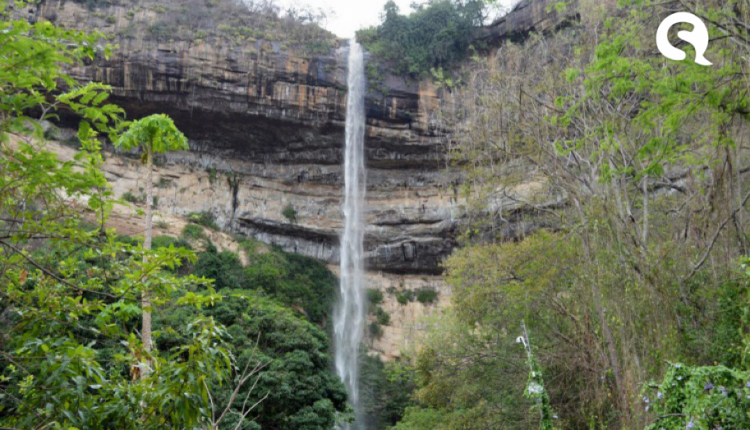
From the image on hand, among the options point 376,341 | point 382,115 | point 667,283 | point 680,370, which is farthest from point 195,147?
point 680,370

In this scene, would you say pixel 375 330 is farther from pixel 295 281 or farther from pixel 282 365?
pixel 282 365

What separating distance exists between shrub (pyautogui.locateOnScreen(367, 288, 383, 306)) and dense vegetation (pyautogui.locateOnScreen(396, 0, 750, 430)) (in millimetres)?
15111

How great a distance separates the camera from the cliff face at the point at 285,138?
28.7 meters

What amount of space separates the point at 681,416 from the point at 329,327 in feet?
82.0

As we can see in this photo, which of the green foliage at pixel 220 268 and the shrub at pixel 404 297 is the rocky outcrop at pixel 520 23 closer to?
the shrub at pixel 404 297

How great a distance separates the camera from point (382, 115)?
3072 cm

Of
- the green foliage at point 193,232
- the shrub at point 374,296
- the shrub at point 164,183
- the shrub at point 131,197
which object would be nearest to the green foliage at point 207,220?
the green foliage at point 193,232

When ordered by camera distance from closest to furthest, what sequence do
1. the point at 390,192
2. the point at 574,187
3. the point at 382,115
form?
the point at 574,187, the point at 382,115, the point at 390,192

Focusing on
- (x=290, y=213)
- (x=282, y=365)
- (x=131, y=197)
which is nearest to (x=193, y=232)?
(x=131, y=197)

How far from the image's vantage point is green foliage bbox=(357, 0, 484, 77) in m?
31.8

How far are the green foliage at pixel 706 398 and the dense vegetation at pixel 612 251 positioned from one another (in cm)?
1

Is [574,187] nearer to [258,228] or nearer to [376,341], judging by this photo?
[376,341]

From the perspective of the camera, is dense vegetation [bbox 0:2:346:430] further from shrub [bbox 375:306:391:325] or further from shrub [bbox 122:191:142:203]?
shrub [bbox 375:306:391:325]

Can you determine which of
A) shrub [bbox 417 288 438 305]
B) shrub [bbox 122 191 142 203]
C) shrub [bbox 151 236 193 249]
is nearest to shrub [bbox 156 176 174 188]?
shrub [bbox 122 191 142 203]
